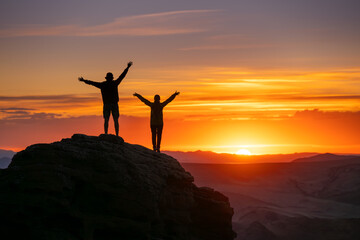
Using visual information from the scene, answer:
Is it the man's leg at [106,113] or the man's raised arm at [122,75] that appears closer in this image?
the man's raised arm at [122,75]

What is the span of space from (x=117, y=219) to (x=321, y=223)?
49.9 m

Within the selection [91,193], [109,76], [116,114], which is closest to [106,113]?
[116,114]

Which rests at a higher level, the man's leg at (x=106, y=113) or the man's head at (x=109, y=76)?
the man's head at (x=109, y=76)

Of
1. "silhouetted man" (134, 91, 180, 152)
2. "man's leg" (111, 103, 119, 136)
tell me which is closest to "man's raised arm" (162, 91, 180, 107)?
"silhouetted man" (134, 91, 180, 152)

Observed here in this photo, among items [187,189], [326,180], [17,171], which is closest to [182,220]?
[187,189]

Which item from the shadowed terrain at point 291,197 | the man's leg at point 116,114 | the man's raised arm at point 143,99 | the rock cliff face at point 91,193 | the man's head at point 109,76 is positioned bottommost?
the shadowed terrain at point 291,197

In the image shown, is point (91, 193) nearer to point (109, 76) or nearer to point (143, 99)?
point (109, 76)

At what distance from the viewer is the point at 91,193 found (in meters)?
22.4

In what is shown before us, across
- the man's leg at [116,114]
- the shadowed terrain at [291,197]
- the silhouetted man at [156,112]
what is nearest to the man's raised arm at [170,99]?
the silhouetted man at [156,112]

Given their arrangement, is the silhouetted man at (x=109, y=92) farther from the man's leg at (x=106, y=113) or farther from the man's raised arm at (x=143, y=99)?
the man's raised arm at (x=143, y=99)

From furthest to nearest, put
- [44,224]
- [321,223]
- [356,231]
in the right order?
[321,223]
[356,231]
[44,224]

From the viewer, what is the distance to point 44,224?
70.1ft

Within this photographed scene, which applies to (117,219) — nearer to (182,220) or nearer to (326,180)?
(182,220)

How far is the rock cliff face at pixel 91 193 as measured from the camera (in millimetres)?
21344
